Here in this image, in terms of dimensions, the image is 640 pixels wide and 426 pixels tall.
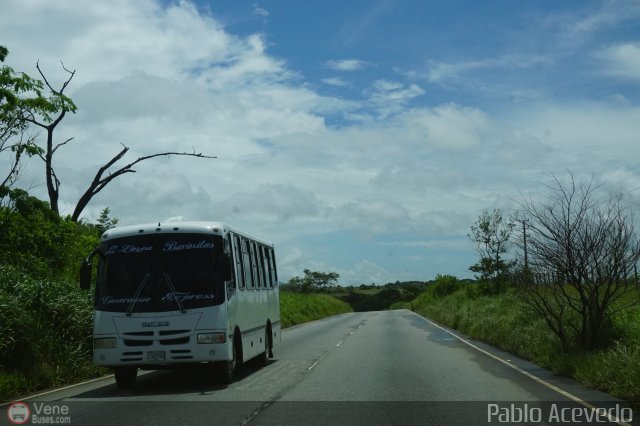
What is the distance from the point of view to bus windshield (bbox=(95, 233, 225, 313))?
1245 centimetres

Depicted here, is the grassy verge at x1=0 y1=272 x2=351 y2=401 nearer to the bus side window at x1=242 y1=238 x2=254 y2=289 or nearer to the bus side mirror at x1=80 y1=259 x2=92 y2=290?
the bus side mirror at x1=80 y1=259 x2=92 y2=290

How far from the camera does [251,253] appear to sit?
622 inches

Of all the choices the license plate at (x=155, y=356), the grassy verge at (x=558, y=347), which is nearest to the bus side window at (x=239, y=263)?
the license plate at (x=155, y=356)

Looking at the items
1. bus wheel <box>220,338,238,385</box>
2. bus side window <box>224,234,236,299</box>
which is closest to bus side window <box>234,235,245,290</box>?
bus side window <box>224,234,236,299</box>

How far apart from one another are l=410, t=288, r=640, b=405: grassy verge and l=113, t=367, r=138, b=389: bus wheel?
843 cm

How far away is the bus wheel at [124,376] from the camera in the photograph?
12.7 m

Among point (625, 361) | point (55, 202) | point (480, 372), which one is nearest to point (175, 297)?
point (480, 372)

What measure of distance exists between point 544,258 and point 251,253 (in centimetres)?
689

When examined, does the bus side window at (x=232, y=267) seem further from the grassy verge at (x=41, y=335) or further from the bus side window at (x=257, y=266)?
the grassy verge at (x=41, y=335)

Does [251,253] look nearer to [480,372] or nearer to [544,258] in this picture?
[480,372]

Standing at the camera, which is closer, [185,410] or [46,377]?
[185,410]

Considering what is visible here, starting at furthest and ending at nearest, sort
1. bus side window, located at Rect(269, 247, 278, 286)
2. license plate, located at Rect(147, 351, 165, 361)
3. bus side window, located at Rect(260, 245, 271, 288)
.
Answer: bus side window, located at Rect(269, 247, 278, 286) < bus side window, located at Rect(260, 245, 271, 288) < license plate, located at Rect(147, 351, 165, 361)

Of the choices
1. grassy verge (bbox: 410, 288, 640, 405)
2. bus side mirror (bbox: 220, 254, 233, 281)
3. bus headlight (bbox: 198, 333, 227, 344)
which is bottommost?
grassy verge (bbox: 410, 288, 640, 405)

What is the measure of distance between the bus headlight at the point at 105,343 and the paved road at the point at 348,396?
2.67ft
